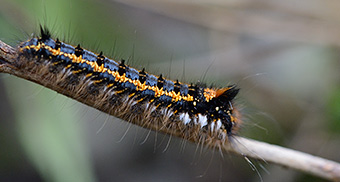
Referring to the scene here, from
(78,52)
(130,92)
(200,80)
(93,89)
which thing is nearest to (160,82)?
(130,92)

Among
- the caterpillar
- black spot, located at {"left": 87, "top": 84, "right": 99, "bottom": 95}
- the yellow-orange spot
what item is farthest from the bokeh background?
black spot, located at {"left": 87, "top": 84, "right": 99, "bottom": 95}

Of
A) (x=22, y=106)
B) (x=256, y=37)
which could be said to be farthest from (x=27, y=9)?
(x=256, y=37)

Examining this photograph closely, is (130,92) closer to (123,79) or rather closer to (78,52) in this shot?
(123,79)

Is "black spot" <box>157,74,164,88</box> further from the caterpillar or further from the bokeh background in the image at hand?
the bokeh background

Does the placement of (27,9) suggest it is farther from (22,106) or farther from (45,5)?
(22,106)

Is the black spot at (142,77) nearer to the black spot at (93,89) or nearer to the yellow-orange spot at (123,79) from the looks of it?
the yellow-orange spot at (123,79)
